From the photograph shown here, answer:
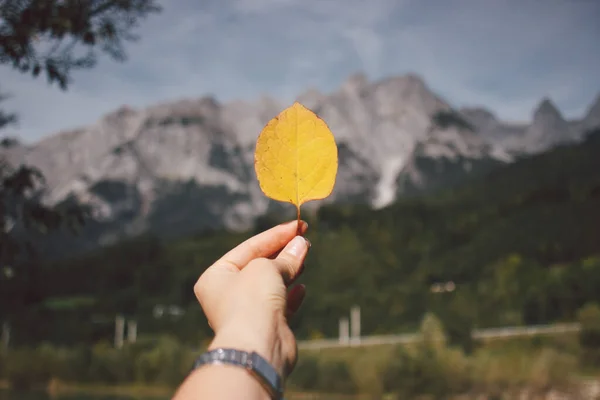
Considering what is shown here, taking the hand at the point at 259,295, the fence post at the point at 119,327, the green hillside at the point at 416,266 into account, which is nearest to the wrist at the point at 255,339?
the hand at the point at 259,295

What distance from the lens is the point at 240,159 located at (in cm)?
16988

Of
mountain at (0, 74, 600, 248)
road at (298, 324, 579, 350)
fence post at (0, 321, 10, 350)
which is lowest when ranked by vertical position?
road at (298, 324, 579, 350)

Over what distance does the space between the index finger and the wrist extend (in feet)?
0.41

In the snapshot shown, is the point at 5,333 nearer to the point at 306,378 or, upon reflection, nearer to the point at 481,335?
the point at 306,378

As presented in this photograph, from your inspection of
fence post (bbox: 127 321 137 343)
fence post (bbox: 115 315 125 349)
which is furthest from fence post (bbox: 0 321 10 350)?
fence post (bbox: 127 321 137 343)

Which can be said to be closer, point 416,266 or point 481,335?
point 481,335

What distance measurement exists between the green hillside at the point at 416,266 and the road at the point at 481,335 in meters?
1.58

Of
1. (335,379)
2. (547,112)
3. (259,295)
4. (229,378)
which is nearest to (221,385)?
(229,378)

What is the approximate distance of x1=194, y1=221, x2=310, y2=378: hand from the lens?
715mm

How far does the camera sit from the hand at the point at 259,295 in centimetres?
71

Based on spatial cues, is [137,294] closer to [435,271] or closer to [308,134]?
[435,271]

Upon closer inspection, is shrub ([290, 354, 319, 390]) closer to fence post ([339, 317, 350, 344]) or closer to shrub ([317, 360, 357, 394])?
shrub ([317, 360, 357, 394])

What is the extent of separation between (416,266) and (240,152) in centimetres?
10080

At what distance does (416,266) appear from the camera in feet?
247
